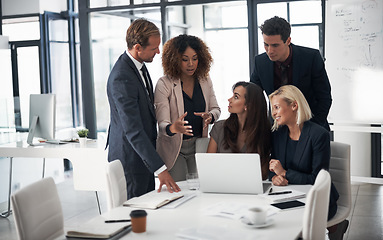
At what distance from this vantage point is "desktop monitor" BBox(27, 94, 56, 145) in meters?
4.98

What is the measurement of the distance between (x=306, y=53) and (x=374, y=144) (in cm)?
312

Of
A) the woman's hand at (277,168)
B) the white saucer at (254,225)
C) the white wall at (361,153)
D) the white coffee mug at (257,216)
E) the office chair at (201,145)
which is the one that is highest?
the office chair at (201,145)

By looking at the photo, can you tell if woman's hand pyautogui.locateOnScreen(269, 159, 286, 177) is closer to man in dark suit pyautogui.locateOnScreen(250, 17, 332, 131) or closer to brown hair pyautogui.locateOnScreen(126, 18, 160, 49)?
man in dark suit pyautogui.locateOnScreen(250, 17, 332, 131)

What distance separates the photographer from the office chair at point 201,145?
3179mm

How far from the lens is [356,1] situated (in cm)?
534

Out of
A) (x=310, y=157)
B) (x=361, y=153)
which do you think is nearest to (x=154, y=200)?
(x=310, y=157)

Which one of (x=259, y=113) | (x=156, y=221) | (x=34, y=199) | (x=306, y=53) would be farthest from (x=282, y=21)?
(x=34, y=199)

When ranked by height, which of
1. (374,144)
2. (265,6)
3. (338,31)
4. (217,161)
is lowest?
(374,144)

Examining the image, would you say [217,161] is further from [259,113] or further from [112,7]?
[112,7]

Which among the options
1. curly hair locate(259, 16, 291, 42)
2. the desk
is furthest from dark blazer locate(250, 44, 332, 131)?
the desk

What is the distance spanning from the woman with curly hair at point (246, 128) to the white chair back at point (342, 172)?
0.46 metres

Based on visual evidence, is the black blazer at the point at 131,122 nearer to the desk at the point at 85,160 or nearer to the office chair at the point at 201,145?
the office chair at the point at 201,145

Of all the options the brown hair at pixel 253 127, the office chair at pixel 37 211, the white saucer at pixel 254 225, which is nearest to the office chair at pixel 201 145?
the brown hair at pixel 253 127

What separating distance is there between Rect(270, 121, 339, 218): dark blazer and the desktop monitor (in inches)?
112
